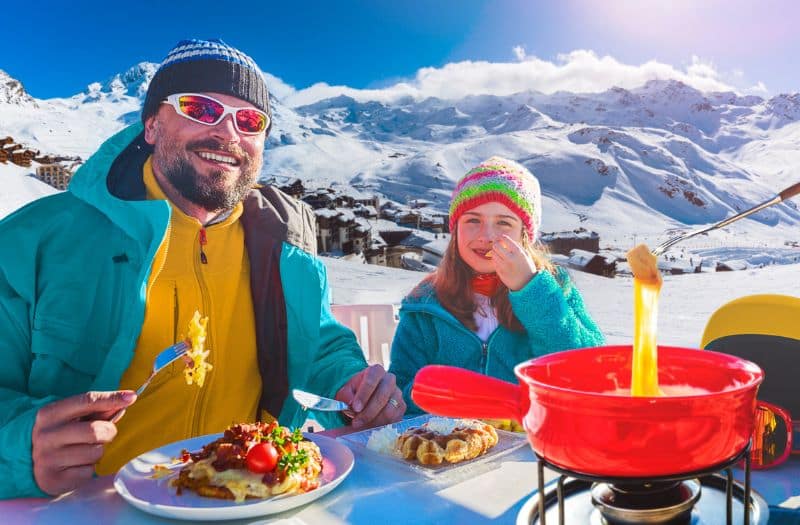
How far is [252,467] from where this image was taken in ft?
3.02

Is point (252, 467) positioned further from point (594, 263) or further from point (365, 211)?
point (365, 211)

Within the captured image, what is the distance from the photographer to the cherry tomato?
3.00ft

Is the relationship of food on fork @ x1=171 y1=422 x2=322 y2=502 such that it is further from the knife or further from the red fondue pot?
the red fondue pot

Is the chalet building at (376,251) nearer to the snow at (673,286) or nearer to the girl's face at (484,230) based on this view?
the snow at (673,286)

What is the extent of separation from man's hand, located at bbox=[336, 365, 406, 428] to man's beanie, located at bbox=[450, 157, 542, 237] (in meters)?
0.90

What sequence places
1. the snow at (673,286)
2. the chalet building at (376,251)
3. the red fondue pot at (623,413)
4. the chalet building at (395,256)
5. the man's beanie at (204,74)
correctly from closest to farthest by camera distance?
the red fondue pot at (623,413) < the man's beanie at (204,74) < the snow at (673,286) < the chalet building at (395,256) < the chalet building at (376,251)

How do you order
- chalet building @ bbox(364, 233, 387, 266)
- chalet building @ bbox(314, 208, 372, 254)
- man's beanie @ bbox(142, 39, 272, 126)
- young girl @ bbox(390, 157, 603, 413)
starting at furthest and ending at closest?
chalet building @ bbox(314, 208, 372, 254) → chalet building @ bbox(364, 233, 387, 266) → young girl @ bbox(390, 157, 603, 413) → man's beanie @ bbox(142, 39, 272, 126)

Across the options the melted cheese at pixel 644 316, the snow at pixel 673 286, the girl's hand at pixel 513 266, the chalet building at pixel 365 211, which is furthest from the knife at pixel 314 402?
the chalet building at pixel 365 211

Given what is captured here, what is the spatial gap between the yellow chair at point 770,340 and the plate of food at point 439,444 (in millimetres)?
367

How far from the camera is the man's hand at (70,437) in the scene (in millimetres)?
910

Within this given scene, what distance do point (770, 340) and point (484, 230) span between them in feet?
3.90

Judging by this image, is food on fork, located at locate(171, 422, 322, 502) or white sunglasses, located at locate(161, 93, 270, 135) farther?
white sunglasses, located at locate(161, 93, 270, 135)

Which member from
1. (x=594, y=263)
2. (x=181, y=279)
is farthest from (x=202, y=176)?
(x=594, y=263)

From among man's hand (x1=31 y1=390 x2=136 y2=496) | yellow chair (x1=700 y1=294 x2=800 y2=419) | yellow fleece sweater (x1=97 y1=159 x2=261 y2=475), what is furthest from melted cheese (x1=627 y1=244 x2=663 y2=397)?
yellow fleece sweater (x1=97 y1=159 x2=261 y2=475)
